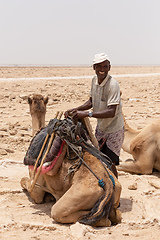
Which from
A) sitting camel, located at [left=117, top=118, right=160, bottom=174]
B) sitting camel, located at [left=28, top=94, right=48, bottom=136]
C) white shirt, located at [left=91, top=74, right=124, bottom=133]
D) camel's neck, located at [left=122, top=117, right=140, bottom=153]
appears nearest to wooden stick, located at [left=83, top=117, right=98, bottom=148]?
white shirt, located at [left=91, top=74, right=124, bottom=133]

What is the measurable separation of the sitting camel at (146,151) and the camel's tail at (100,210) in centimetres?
250

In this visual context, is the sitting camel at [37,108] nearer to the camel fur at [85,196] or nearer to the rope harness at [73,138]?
the rope harness at [73,138]

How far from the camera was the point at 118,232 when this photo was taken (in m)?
4.05

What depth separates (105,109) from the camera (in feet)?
14.8

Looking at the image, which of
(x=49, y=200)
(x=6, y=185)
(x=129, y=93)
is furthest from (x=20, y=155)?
(x=129, y=93)

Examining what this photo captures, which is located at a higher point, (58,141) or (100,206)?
(58,141)

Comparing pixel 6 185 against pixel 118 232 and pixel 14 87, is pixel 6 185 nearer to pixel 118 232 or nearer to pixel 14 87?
pixel 118 232

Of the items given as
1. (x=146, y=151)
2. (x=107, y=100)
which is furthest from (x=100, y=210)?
(x=146, y=151)

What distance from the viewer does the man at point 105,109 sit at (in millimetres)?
4355

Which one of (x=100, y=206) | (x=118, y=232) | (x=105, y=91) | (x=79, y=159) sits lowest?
(x=118, y=232)

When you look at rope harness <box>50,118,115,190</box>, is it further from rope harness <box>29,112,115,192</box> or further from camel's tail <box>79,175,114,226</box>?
camel's tail <box>79,175,114,226</box>

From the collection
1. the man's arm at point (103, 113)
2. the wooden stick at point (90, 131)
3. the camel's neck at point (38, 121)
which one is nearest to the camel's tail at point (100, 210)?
the wooden stick at point (90, 131)

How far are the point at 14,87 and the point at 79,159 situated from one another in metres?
14.2

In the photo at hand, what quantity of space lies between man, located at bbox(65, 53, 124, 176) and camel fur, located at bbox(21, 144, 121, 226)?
22.1 inches
